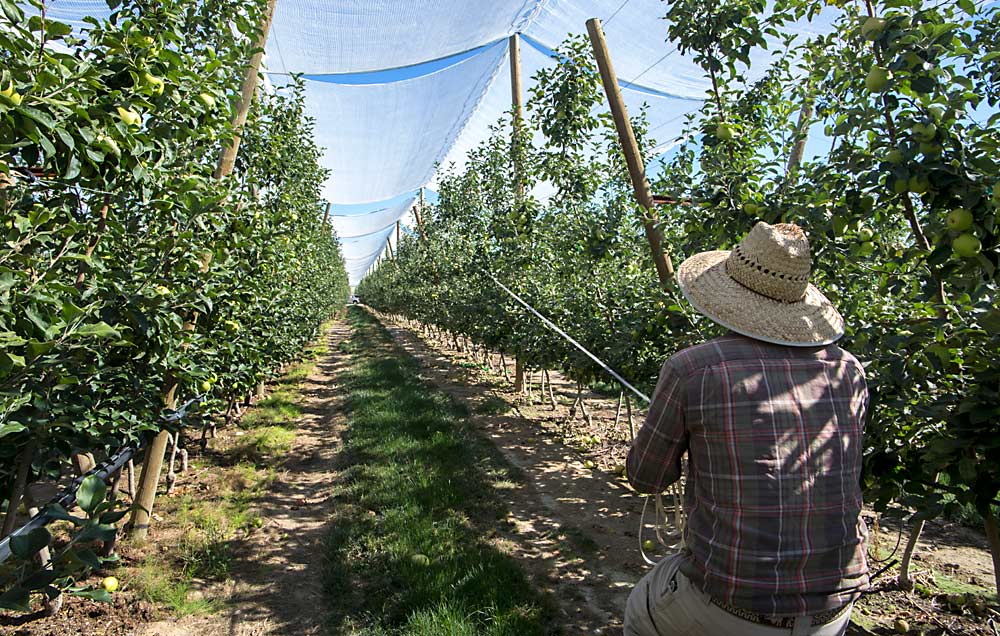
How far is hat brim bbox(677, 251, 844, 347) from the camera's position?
5.10 ft

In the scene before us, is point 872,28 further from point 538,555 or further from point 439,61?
point 439,61

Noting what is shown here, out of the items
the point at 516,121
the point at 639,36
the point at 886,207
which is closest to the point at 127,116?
the point at 886,207

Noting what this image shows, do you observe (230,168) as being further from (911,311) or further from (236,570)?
(911,311)

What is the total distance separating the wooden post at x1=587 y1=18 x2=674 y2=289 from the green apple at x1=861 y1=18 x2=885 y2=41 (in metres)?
1.59

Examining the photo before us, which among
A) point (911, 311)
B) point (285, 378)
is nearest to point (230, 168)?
point (911, 311)

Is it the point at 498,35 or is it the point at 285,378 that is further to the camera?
the point at 285,378

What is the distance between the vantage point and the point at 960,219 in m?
1.76

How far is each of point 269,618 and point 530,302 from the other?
5.21 meters

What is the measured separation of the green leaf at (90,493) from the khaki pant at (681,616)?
5.17 feet

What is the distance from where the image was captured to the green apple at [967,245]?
1.73m

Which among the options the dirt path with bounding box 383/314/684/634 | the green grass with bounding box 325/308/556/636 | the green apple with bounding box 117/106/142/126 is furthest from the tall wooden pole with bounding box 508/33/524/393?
the green apple with bounding box 117/106/142/126

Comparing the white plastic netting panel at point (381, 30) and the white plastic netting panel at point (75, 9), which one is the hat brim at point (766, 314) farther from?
the white plastic netting panel at point (381, 30)

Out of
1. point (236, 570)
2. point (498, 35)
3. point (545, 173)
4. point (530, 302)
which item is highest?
point (498, 35)

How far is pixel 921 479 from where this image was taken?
82.9 inches
